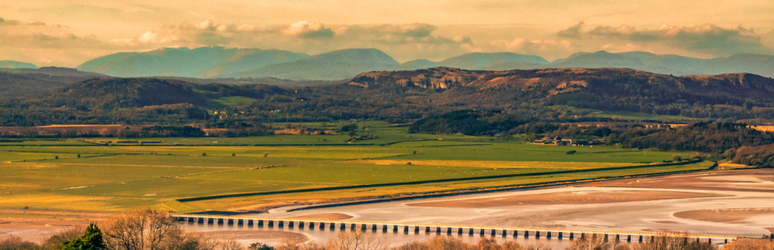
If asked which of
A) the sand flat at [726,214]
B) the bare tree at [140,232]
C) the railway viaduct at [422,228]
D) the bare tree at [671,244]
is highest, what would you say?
the bare tree at [140,232]

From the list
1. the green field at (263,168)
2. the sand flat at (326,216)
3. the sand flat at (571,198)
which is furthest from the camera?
the green field at (263,168)

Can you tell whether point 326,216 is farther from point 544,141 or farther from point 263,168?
point 544,141

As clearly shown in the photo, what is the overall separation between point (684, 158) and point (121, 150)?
102 m

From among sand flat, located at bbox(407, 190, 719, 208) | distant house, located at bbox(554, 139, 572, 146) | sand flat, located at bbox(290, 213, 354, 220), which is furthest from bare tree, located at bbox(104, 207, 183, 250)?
distant house, located at bbox(554, 139, 572, 146)

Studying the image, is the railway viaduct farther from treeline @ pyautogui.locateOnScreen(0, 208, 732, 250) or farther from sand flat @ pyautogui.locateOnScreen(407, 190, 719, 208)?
sand flat @ pyautogui.locateOnScreen(407, 190, 719, 208)

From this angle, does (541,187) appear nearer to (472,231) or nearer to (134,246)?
(472,231)

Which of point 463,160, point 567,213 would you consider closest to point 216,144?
point 463,160

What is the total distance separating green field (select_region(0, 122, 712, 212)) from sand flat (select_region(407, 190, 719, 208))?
768cm

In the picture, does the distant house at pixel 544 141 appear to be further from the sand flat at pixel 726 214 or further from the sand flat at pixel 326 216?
the sand flat at pixel 326 216

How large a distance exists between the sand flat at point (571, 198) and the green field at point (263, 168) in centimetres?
768

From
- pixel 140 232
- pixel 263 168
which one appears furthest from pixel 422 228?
pixel 263 168

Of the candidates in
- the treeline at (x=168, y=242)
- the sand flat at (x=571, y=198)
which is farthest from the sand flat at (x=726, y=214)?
the treeline at (x=168, y=242)

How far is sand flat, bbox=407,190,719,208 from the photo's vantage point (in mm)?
86438

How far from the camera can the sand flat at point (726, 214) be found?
77.8m
